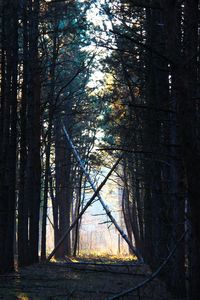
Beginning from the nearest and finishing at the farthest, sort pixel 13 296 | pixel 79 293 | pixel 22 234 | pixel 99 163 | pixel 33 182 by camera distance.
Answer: pixel 13 296 < pixel 79 293 < pixel 22 234 < pixel 33 182 < pixel 99 163

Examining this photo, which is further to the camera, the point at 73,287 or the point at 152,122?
the point at 152,122

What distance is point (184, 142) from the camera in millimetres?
4621

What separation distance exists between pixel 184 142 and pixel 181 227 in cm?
522

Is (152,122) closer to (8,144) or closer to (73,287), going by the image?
(8,144)

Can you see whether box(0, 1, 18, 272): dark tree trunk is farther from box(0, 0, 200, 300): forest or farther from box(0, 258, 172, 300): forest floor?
box(0, 258, 172, 300): forest floor

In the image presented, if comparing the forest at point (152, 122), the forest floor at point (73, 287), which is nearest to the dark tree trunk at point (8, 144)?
the forest at point (152, 122)

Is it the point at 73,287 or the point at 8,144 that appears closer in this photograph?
the point at 73,287

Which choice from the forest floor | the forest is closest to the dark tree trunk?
the forest

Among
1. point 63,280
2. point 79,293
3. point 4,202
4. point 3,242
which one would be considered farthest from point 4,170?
point 79,293

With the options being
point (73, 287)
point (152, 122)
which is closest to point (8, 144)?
point (152, 122)

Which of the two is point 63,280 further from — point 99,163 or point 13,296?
point 99,163

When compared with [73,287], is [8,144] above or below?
above

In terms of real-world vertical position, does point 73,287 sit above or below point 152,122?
below

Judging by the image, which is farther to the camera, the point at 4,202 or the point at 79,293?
the point at 4,202
